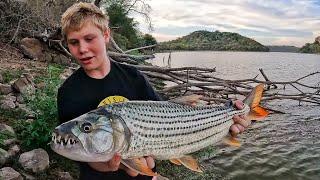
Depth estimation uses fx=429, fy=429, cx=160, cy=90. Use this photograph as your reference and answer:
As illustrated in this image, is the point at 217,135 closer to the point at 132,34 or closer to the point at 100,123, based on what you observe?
the point at 100,123

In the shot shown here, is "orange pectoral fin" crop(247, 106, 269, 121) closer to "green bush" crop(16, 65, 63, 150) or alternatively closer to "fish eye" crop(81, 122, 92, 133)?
"fish eye" crop(81, 122, 92, 133)

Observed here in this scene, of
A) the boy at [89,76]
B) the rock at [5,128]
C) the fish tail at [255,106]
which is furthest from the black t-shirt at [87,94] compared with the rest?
the rock at [5,128]

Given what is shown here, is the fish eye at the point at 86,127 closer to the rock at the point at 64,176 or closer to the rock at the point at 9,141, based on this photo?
the rock at the point at 64,176

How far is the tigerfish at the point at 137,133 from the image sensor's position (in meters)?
3.33

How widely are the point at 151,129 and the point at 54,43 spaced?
631 inches

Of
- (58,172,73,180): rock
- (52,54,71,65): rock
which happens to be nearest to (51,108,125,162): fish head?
(58,172,73,180): rock

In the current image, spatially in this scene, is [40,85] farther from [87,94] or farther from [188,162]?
[188,162]

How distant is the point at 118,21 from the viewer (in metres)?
52.1

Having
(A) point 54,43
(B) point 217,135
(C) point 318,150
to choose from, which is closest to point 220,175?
(C) point 318,150

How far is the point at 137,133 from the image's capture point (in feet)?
11.5

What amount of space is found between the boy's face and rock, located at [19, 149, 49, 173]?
396cm

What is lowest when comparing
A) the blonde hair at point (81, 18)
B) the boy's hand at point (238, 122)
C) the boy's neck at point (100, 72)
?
the boy's hand at point (238, 122)

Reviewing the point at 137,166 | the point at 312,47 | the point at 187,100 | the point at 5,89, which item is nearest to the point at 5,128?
the point at 5,89

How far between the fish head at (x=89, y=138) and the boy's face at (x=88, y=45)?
78cm
